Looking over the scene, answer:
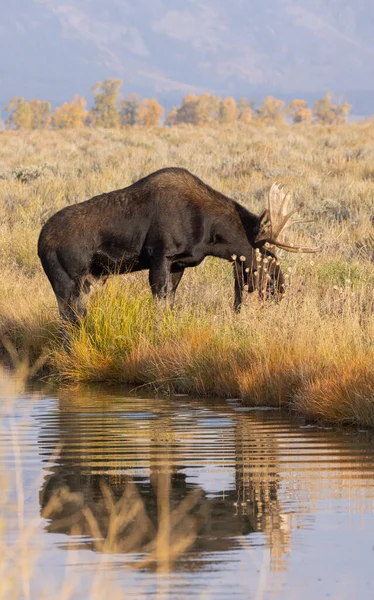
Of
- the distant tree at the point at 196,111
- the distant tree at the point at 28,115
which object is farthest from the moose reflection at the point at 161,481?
the distant tree at the point at 28,115

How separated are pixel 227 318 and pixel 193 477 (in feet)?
20.2

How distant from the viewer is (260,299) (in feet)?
48.5

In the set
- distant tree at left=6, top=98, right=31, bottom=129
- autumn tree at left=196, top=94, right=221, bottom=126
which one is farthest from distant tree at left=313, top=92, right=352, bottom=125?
distant tree at left=6, top=98, right=31, bottom=129

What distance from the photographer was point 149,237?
1470cm

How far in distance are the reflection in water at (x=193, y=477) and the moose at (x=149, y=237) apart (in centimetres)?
301

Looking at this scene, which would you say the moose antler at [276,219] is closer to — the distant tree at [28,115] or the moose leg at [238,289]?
the moose leg at [238,289]

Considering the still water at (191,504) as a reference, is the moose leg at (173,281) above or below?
above

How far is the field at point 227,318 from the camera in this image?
1204 cm

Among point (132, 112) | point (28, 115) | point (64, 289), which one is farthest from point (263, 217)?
point (28, 115)

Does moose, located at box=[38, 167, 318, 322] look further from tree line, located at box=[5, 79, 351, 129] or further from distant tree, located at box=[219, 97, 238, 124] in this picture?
distant tree, located at box=[219, 97, 238, 124]

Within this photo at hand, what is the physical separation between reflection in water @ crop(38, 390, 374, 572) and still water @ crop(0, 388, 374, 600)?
0.01 metres

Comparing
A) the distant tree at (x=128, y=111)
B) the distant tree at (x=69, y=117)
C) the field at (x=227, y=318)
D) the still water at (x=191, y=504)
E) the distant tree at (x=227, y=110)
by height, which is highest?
the distant tree at (x=227, y=110)

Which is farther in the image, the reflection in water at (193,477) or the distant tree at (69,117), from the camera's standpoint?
the distant tree at (69,117)

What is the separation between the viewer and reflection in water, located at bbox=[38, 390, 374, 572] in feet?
21.8
